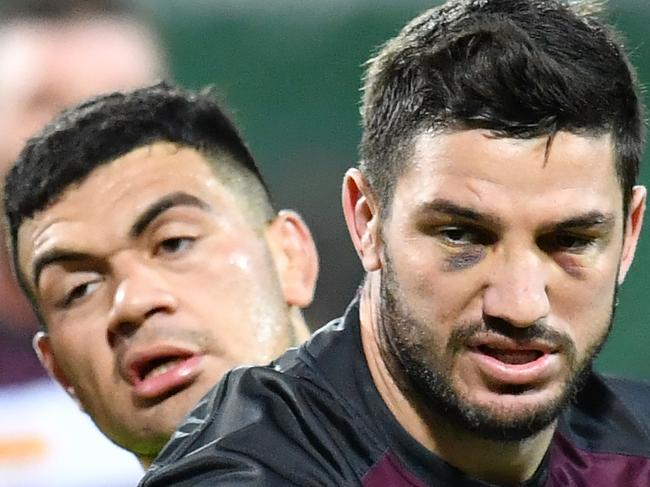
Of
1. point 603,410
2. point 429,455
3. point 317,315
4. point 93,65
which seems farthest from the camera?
point 317,315

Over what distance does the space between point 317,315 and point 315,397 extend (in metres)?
1.76

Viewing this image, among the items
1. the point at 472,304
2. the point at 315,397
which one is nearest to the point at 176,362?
the point at 315,397

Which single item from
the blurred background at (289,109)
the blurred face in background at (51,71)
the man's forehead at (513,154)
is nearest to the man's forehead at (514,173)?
the man's forehead at (513,154)

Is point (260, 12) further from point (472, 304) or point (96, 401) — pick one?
point (472, 304)

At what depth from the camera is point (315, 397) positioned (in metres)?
1.54

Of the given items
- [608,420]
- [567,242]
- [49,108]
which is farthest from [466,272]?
[49,108]

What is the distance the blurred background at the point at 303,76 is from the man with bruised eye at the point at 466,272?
1.82 metres

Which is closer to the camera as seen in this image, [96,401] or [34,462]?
[96,401]

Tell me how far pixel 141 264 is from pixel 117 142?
19cm

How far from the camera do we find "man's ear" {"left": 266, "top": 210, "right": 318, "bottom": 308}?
216 cm

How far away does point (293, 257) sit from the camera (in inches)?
86.9

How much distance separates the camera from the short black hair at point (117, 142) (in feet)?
6.74

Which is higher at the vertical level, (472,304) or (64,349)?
(64,349)

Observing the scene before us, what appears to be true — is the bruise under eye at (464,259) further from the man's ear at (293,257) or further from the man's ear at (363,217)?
the man's ear at (293,257)
